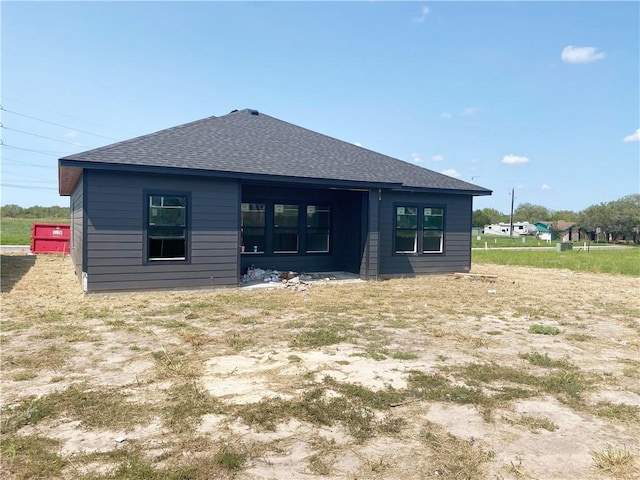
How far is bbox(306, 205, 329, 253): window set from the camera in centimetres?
1332

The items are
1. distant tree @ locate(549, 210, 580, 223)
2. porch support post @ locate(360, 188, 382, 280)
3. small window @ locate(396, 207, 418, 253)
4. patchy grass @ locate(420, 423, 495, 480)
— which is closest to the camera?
patchy grass @ locate(420, 423, 495, 480)

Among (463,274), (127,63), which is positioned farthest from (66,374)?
(127,63)

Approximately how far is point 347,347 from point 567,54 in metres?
16.5

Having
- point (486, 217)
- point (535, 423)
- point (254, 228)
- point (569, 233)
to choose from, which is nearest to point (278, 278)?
point (254, 228)

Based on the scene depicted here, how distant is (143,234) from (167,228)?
0.56m

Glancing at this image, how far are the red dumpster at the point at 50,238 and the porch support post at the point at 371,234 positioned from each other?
1518cm

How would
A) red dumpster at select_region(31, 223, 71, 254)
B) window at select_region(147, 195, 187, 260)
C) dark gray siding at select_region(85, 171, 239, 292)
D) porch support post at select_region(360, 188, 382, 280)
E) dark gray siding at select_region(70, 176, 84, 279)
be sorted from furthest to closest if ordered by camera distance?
red dumpster at select_region(31, 223, 71, 254) < porch support post at select_region(360, 188, 382, 280) < dark gray siding at select_region(70, 176, 84, 279) < window at select_region(147, 195, 187, 260) < dark gray siding at select_region(85, 171, 239, 292)

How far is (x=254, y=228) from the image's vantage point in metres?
12.5

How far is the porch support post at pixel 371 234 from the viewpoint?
12.0 meters

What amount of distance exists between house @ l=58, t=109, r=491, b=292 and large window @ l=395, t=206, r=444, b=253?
0.03 meters

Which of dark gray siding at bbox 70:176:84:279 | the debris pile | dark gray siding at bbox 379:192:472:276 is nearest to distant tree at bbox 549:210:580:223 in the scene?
dark gray siding at bbox 379:192:472:276

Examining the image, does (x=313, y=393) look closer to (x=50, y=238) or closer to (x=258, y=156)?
(x=258, y=156)

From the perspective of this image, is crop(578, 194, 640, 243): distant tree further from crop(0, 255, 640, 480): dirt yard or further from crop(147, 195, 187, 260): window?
crop(147, 195, 187, 260): window

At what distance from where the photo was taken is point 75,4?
13328 mm
